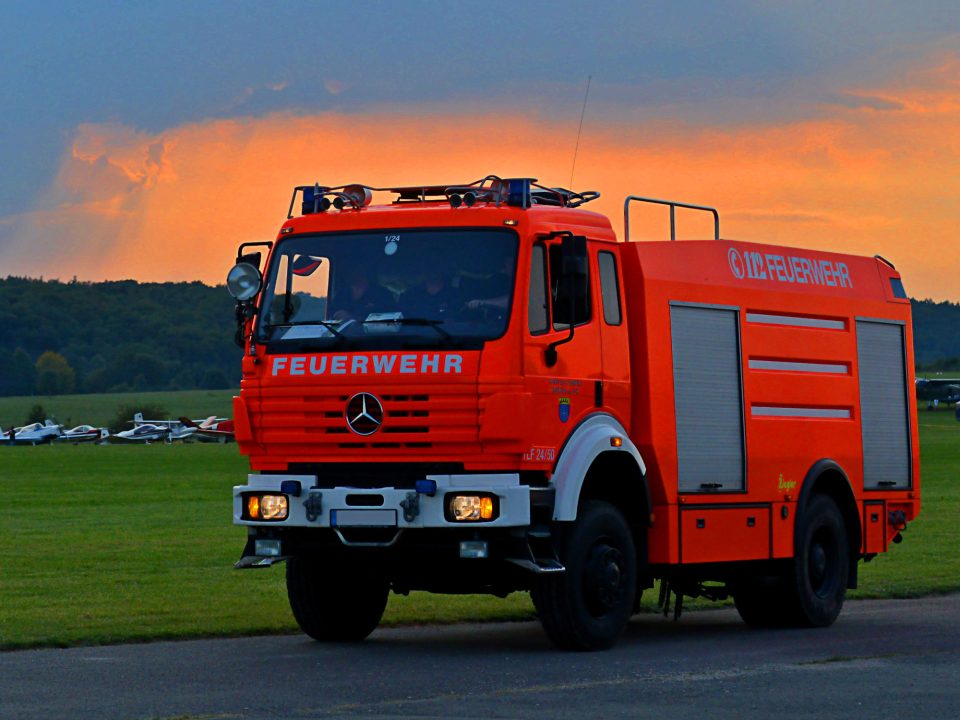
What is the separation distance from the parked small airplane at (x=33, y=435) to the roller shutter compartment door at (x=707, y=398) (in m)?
116

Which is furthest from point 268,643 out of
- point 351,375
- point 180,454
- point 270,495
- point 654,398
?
point 180,454

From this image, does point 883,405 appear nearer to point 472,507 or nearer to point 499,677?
point 472,507

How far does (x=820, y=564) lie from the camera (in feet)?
54.6

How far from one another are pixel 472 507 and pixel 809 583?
4.65 metres

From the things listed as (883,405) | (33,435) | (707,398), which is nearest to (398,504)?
Result: (707,398)

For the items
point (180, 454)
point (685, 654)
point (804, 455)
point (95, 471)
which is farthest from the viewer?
point (180, 454)

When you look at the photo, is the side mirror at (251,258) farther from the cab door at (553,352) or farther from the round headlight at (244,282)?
the cab door at (553,352)

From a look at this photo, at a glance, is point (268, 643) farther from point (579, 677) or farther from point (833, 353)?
point (833, 353)

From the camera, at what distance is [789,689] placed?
11.6 meters

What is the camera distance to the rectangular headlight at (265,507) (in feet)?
44.5

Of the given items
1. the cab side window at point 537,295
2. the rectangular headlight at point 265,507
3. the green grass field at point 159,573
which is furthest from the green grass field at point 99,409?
the cab side window at point 537,295

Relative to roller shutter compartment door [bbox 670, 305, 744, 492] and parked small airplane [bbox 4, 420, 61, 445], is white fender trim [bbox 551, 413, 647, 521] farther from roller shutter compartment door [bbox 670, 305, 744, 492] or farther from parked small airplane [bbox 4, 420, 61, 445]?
parked small airplane [bbox 4, 420, 61, 445]

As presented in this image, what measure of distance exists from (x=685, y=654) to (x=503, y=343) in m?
2.81

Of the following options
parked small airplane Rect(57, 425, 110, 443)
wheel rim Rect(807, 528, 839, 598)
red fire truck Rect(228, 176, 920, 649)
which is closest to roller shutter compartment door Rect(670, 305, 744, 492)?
red fire truck Rect(228, 176, 920, 649)
